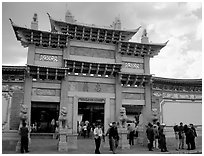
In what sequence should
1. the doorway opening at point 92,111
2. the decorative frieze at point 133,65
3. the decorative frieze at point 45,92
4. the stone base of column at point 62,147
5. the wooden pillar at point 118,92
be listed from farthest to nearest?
1. the doorway opening at point 92,111
2. the decorative frieze at point 133,65
3. the wooden pillar at point 118,92
4. the decorative frieze at point 45,92
5. the stone base of column at point 62,147

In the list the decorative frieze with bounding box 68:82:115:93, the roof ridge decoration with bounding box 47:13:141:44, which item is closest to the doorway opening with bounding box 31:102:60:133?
the decorative frieze with bounding box 68:82:115:93

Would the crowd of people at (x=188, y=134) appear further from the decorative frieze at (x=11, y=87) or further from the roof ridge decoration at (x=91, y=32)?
the decorative frieze at (x=11, y=87)

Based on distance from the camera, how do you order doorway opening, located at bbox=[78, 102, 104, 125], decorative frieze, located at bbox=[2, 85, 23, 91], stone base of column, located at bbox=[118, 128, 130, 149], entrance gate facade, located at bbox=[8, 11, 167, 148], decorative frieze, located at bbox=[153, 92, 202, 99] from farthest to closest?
doorway opening, located at bbox=[78, 102, 104, 125], decorative frieze, located at bbox=[153, 92, 202, 99], entrance gate facade, located at bbox=[8, 11, 167, 148], decorative frieze, located at bbox=[2, 85, 23, 91], stone base of column, located at bbox=[118, 128, 130, 149]

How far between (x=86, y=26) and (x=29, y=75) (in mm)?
5190

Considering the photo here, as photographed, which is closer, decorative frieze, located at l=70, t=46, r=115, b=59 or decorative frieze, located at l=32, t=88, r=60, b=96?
decorative frieze, located at l=32, t=88, r=60, b=96

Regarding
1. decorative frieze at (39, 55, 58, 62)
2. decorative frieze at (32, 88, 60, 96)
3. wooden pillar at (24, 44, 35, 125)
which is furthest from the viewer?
decorative frieze at (39, 55, 58, 62)

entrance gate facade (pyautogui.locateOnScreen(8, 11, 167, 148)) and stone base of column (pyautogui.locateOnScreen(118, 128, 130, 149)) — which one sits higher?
entrance gate facade (pyautogui.locateOnScreen(8, 11, 167, 148))

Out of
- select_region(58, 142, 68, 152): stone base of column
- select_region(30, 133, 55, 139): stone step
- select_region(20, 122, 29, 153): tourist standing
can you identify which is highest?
A: select_region(20, 122, 29, 153): tourist standing

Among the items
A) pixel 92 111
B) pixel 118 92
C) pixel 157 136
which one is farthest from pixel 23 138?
pixel 92 111

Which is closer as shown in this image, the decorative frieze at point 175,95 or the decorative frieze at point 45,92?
the decorative frieze at point 45,92

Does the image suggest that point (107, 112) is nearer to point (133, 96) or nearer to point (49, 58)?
point (133, 96)

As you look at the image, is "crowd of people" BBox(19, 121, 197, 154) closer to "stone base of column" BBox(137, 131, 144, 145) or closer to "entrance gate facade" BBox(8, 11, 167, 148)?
"stone base of column" BBox(137, 131, 144, 145)

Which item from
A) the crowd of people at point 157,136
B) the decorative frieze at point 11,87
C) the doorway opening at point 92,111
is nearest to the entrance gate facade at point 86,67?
the decorative frieze at point 11,87

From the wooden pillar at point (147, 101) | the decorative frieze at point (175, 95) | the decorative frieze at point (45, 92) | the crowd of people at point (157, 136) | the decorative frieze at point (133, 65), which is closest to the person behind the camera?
the crowd of people at point (157, 136)
